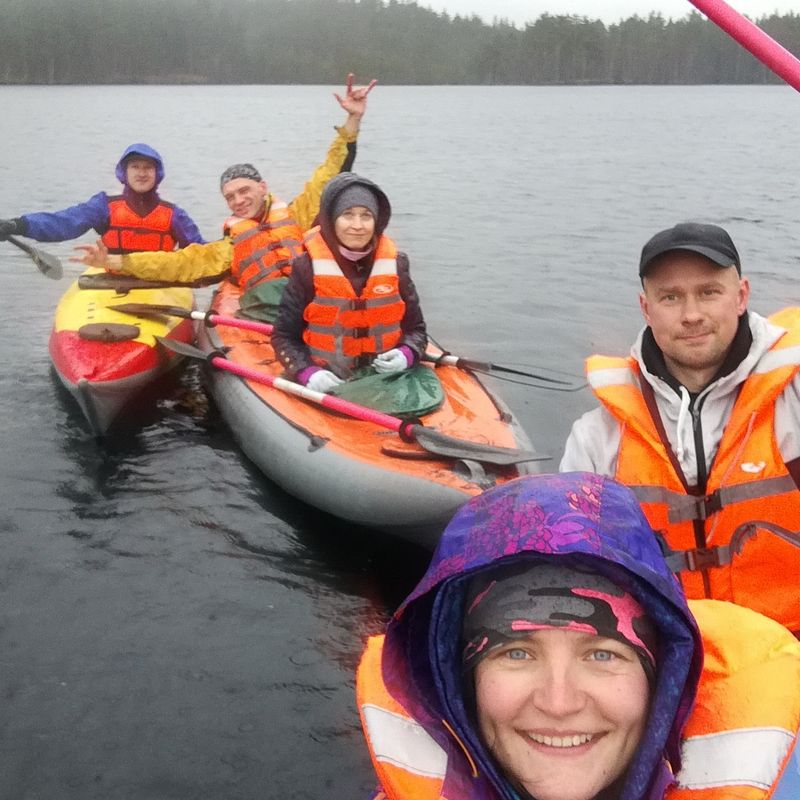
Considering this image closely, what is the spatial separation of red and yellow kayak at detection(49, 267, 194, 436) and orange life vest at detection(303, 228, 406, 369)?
5.06ft

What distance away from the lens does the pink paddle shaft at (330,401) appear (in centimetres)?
467

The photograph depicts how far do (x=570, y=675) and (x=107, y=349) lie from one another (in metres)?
5.49

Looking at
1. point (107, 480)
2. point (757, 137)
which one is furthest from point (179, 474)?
point (757, 137)

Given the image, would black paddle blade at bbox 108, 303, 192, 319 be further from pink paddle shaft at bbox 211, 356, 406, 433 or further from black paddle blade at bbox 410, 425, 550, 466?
black paddle blade at bbox 410, 425, 550, 466

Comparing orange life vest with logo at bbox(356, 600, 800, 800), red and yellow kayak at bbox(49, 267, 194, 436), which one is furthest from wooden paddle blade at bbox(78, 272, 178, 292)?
orange life vest with logo at bbox(356, 600, 800, 800)

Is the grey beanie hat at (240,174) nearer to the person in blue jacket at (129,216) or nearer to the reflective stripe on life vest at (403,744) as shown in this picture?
the person in blue jacket at (129,216)

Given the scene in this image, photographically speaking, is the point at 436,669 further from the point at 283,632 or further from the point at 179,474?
the point at 179,474

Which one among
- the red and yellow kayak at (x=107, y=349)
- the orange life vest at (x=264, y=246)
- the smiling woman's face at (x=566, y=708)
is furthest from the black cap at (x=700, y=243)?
the orange life vest at (x=264, y=246)

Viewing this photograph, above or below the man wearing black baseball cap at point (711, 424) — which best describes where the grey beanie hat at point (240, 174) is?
above

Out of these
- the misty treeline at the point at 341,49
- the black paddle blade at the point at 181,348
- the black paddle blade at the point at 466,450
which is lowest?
the black paddle blade at the point at 466,450

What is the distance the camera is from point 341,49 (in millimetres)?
101875

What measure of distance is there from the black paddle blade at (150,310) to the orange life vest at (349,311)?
5.90ft

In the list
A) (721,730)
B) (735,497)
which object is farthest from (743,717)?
(735,497)

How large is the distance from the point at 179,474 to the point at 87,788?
267 centimetres
